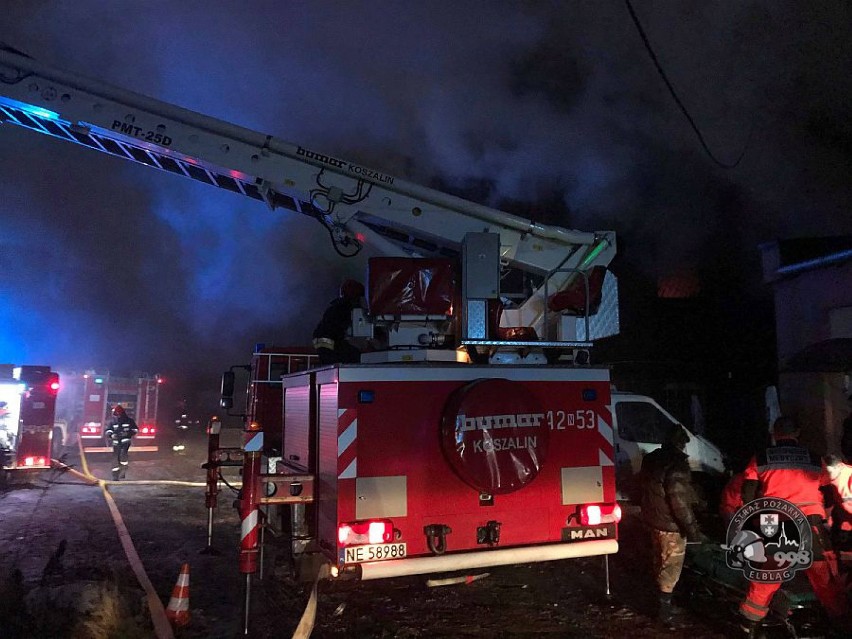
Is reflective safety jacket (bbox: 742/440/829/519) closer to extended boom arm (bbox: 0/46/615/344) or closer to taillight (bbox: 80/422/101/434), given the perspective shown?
extended boom arm (bbox: 0/46/615/344)

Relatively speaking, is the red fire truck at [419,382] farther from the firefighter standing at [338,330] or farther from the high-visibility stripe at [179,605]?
the high-visibility stripe at [179,605]

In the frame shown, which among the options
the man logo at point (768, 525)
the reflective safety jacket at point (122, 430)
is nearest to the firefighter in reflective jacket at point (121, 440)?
the reflective safety jacket at point (122, 430)

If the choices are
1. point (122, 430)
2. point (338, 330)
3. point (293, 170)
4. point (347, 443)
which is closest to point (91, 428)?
point (122, 430)

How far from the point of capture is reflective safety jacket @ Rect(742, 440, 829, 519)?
13.1ft

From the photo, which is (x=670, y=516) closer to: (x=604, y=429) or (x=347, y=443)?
(x=604, y=429)

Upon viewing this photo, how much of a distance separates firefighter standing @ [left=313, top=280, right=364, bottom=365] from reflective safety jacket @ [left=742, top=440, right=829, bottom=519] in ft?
10.3

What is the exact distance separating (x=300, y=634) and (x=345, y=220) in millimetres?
3743

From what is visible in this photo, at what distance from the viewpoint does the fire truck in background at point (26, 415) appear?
36.0 ft

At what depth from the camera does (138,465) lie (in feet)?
49.0

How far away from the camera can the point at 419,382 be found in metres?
4.12

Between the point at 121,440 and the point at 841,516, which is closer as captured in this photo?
the point at 841,516

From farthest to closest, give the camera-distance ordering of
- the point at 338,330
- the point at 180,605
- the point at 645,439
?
the point at 645,439 < the point at 338,330 < the point at 180,605

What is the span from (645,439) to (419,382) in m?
4.28

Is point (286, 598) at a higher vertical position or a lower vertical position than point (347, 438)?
lower
